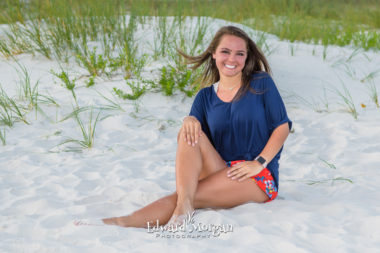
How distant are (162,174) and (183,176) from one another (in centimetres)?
71

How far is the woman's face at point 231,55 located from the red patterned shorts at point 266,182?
2.00 ft

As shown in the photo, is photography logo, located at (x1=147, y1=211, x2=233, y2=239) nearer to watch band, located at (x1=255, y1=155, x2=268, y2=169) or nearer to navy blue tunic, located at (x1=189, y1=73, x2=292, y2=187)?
watch band, located at (x1=255, y1=155, x2=268, y2=169)

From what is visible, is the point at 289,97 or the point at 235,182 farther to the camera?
the point at 289,97

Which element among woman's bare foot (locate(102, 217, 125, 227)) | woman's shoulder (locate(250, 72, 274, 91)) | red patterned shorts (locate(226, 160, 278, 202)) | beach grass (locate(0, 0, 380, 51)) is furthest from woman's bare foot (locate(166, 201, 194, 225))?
beach grass (locate(0, 0, 380, 51))

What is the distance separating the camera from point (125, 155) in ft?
11.3

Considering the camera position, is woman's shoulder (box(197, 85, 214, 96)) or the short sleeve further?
woman's shoulder (box(197, 85, 214, 96))

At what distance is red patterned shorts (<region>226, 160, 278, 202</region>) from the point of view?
2.47m

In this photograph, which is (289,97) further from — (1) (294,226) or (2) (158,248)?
(2) (158,248)

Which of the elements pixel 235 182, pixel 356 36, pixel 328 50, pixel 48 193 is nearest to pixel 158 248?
pixel 235 182

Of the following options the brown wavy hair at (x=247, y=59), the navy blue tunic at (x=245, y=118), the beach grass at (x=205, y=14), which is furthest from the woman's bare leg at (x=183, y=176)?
the beach grass at (x=205, y=14)

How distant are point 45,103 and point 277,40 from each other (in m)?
3.69

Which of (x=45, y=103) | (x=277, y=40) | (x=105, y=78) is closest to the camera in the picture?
(x=45, y=103)

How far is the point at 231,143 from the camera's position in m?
2.60

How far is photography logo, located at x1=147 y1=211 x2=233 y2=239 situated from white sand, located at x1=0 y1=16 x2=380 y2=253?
41 millimetres
